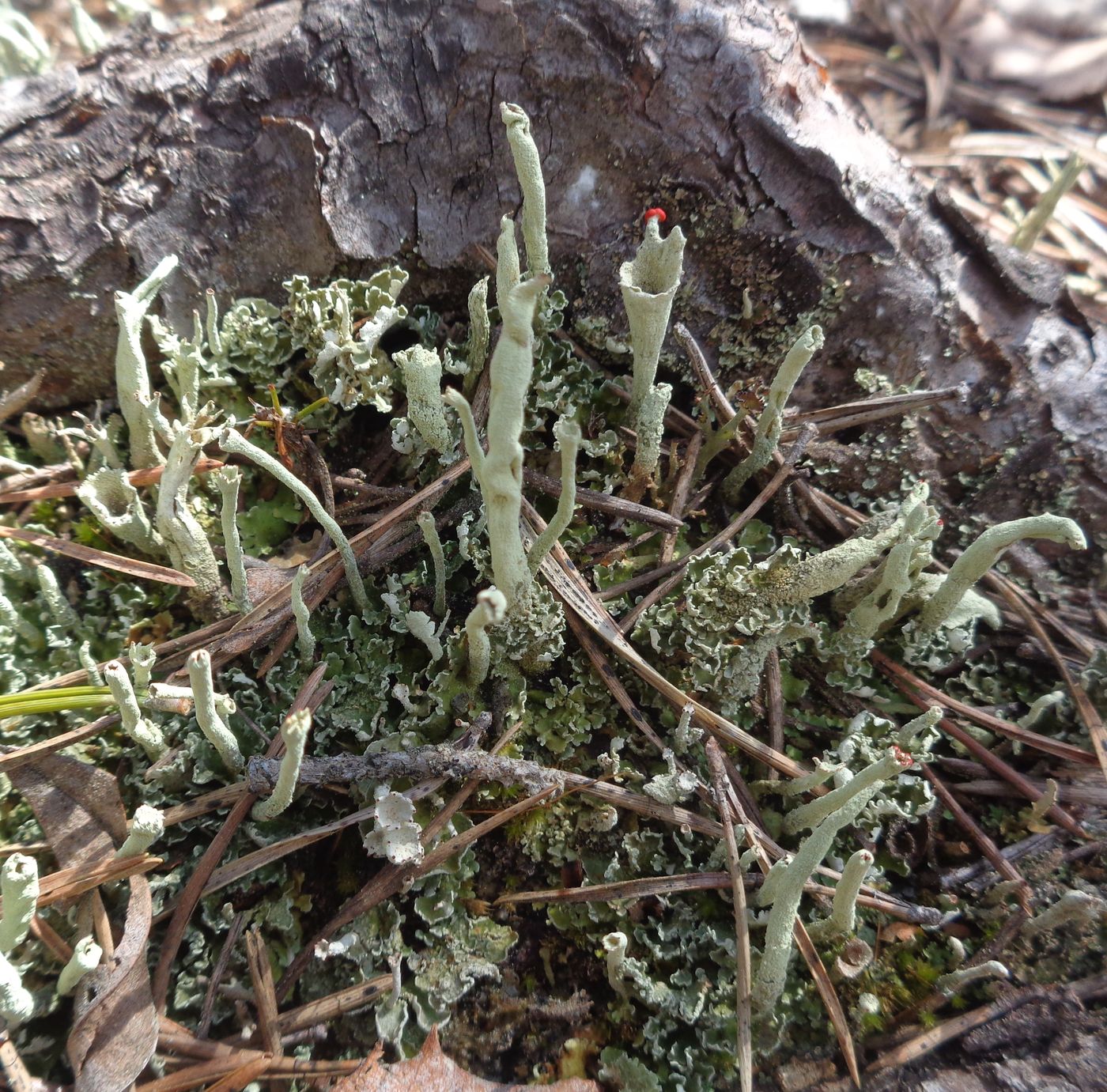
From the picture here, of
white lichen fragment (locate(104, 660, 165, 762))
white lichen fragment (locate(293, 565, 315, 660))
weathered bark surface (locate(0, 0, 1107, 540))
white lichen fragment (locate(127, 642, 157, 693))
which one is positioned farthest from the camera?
weathered bark surface (locate(0, 0, 1107, 540))

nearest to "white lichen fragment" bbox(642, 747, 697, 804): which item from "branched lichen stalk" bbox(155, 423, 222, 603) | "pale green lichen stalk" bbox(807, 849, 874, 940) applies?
"pale green lichen stalk" bbox(807, 849, 874, 940)

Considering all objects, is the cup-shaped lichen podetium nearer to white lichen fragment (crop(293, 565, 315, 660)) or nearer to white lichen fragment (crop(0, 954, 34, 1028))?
white lichen fragment (crop(293, 565, 315, 660))

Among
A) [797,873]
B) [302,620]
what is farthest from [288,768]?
[797,873]

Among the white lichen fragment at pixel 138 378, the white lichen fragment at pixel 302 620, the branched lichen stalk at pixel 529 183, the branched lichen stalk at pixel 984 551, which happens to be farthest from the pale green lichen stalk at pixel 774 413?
the white lichen fragment at pixel 138 378

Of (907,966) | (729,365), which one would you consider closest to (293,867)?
(907,966)

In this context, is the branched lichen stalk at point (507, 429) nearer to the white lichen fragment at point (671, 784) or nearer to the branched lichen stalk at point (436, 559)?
the branched lichen stalk at point (436, 559)

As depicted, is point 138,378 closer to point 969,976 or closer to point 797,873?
point 797,873
